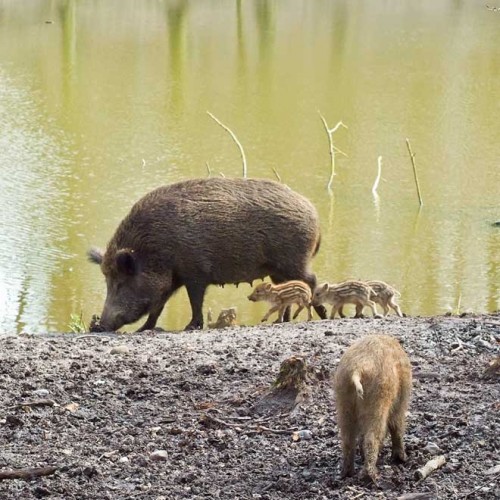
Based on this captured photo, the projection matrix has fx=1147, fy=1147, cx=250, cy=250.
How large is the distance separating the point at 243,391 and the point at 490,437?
4.81ft

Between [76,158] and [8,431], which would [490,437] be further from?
[76,158]

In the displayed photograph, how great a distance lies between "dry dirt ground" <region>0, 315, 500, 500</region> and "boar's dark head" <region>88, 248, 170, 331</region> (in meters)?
1.76

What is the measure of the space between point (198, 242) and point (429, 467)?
15.3 ft

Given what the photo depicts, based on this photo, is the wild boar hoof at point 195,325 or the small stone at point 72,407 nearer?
the small stone at point 72,407

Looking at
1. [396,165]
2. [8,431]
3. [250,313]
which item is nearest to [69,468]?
[8,431]

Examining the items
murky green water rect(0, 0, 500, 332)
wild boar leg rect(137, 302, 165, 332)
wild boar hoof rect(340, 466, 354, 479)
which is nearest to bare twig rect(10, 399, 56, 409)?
wild boar hoof rect(340, 466, 354, 479)

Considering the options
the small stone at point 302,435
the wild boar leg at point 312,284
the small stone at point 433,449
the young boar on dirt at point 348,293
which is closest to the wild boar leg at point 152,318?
the wild boar leg at point 312,284

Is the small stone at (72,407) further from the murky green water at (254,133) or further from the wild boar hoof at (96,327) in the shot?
the murky green water at (254,133)

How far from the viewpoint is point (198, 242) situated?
29.7 feet

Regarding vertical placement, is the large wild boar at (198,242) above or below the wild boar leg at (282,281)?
above

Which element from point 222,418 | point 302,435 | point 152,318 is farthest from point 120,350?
point 152,318

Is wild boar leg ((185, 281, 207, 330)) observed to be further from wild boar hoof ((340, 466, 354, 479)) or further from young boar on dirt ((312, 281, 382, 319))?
wild boar hoof ((340, 466, 354, 479))

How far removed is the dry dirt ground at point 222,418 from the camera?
4.70 m

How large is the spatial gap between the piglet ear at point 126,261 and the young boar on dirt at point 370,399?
15.1 feet
